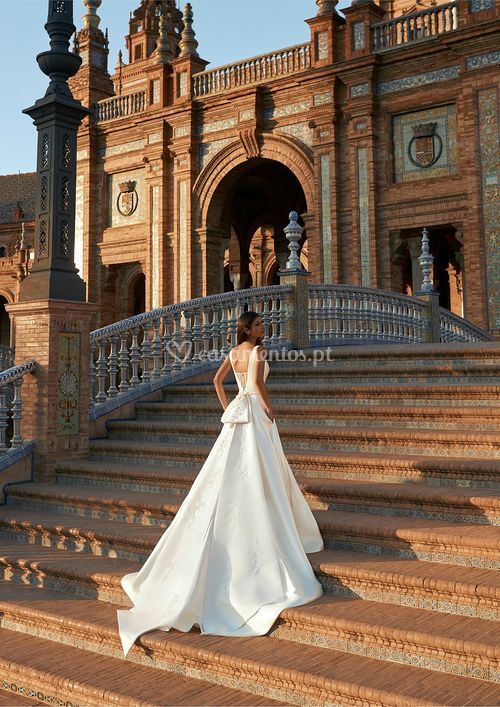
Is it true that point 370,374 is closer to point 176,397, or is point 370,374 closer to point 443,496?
point 176,397

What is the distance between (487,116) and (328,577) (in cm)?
1574

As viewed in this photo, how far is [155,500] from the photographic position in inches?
242

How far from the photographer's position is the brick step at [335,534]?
14.7 ft

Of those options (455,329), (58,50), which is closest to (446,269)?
(455,329)

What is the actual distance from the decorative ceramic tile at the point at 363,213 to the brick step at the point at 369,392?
34.8 ft

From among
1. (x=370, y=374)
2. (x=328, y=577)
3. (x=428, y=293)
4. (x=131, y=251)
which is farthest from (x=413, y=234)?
(x=328, y=577)

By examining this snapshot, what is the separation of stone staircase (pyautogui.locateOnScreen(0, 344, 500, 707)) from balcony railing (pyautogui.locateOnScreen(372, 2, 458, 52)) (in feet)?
44.3

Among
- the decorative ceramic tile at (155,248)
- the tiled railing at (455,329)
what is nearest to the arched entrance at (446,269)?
the tiled railing at (455,329)

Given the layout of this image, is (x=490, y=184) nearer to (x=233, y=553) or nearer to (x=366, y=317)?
(x=366, y=317)

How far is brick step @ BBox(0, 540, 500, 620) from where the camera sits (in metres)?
4.00

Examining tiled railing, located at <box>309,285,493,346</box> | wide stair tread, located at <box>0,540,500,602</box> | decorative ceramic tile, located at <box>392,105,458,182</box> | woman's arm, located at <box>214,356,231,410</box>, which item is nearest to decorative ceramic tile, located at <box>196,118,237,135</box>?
decorative ceramic tile, located at <box>392,105,458,182</box>

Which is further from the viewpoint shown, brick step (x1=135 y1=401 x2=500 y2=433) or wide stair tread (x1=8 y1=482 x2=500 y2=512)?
brick step (x1=135 y1=401 x2=500 y2=433)

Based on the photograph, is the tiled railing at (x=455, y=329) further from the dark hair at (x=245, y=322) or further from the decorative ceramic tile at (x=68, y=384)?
the dark hair at (x=245, y=322)

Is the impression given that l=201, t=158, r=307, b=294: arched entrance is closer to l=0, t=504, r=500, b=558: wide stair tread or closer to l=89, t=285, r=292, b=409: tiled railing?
l=89, t=285, r=292, b=409: tiled railing
